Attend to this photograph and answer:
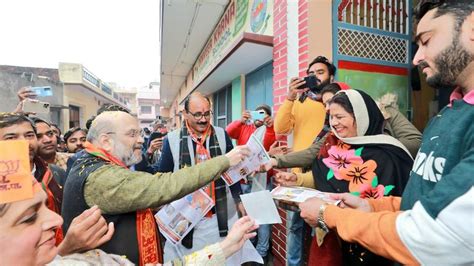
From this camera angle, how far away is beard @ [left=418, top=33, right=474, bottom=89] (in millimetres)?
974

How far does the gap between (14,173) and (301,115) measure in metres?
2.33

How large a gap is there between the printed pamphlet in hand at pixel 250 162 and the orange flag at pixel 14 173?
4.03ft

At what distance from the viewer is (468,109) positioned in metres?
0.96

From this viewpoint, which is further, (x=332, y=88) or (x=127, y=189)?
(x=332, y=88)

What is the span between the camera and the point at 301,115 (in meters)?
2.65

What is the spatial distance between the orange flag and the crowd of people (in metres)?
0.01

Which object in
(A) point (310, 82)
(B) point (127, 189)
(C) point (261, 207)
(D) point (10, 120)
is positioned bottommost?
(C) point (261, 207)

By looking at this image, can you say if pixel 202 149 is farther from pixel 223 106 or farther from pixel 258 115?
pixel 223 106

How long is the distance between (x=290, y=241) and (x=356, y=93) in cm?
168

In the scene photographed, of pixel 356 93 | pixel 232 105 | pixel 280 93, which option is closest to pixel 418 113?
pixel 280 93

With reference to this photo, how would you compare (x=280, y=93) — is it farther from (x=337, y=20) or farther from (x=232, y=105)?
(x=232, y=105)

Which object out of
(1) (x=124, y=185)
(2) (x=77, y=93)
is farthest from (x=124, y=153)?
(2) (x=77, y=93)

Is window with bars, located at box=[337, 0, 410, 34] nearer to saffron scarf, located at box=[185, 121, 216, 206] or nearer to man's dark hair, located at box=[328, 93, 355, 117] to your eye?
man's dark hair, located at box=[328, 93, 355, 117]

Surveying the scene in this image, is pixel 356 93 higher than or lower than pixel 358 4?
lower
